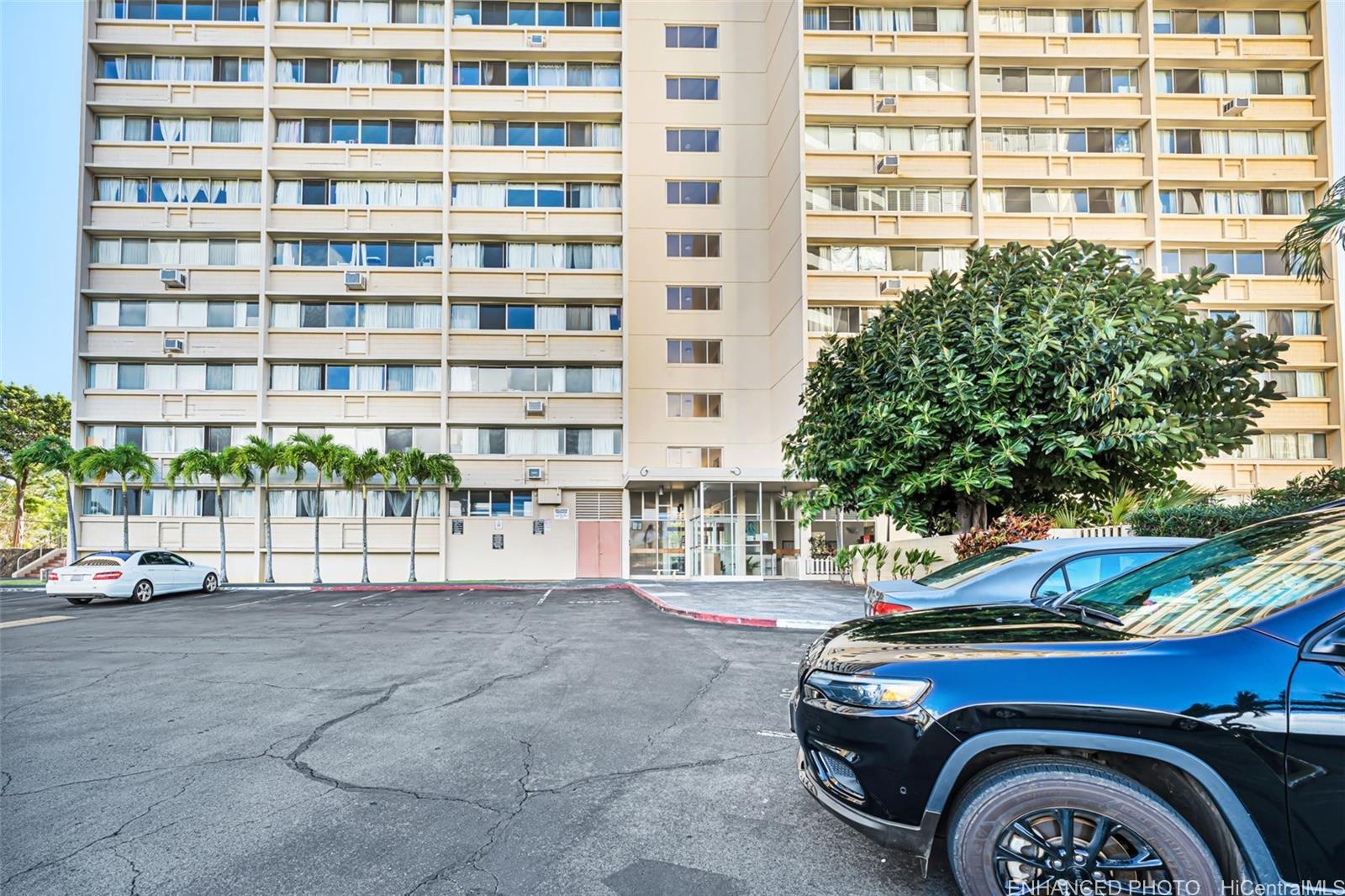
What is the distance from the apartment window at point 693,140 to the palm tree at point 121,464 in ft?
79.6

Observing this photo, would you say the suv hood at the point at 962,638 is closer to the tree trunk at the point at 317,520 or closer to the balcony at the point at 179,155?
the tree trunk at the point at 317,520

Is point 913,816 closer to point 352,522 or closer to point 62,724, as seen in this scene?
point 62,724

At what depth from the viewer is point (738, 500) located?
24766 millimetres

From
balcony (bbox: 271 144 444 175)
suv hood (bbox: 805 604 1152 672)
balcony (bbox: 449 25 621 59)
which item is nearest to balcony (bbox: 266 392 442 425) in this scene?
balcony (bbox: 271 144 444 175)

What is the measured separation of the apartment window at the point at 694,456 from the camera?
28688 millimetres

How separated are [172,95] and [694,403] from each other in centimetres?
2544

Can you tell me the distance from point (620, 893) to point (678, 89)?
32.1m

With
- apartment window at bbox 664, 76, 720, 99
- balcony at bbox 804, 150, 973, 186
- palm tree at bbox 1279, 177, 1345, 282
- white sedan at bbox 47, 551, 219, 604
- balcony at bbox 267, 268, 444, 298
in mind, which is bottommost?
white sedan at bbox 47, 551, 219, 604

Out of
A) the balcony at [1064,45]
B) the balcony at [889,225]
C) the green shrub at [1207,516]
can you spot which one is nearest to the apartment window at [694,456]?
the balcony at [889,225]

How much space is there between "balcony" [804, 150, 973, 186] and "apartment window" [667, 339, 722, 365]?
7.73m

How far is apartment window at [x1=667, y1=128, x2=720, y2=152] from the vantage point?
29.7 metres

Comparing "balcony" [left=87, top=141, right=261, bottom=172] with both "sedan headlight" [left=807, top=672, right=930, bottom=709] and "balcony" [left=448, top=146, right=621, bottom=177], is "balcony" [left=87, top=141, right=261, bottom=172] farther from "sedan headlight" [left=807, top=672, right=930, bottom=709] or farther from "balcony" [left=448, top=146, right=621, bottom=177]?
"sedan headlight" [left=807, top=672, right=930, bottom=709]

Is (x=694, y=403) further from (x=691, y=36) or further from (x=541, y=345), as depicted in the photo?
(x=691, y=36)

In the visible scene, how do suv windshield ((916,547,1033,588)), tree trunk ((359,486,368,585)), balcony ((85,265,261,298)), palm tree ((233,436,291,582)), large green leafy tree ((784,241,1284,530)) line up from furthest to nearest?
balcony ((85,265,261,298)), tree trunk ((359,486,368,585)), palm tree ((233,436,291,582)), large green leafy tree ((784,241,1284,530)), suv windshield ((916,547,1033,588))
